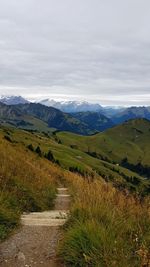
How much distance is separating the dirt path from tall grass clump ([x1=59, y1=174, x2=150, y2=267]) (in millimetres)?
395

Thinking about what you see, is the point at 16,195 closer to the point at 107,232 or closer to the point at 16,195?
the point at 16,195

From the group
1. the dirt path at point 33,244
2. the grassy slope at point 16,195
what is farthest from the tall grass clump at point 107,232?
the grassy slope at point 16,195

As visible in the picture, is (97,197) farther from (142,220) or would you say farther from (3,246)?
(3,246)

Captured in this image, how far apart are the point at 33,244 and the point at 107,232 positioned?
1763 mm

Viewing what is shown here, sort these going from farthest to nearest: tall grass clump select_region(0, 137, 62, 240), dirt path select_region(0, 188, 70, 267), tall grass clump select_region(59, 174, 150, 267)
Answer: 1. tall grass clump select_region(0, 137, 62, 240)
2. dirt path select_region(0, 188, 70, 267)
3. tall grass clump select_region(59, 174, 150, 267)

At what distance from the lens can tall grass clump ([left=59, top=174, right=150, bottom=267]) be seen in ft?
21.4

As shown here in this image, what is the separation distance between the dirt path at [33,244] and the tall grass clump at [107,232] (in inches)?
15.6

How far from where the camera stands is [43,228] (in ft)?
31.9

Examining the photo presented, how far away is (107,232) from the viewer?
24.5 ft

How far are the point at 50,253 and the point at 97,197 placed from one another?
84.0 inches

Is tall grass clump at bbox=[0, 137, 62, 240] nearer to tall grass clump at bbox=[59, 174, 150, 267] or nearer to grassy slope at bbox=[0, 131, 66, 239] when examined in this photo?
grassy slope at bbox=[0, 131, 66, 239]

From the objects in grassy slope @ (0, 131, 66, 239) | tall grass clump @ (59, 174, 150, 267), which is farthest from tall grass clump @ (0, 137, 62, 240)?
tall grass clump @ (59, 174, 150, 267)

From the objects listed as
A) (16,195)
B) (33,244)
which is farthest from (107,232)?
(16,195)

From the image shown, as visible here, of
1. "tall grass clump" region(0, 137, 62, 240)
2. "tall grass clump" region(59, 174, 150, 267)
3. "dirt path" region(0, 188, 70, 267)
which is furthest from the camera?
"tall grass clump" region(0, 137, 62, 240)
